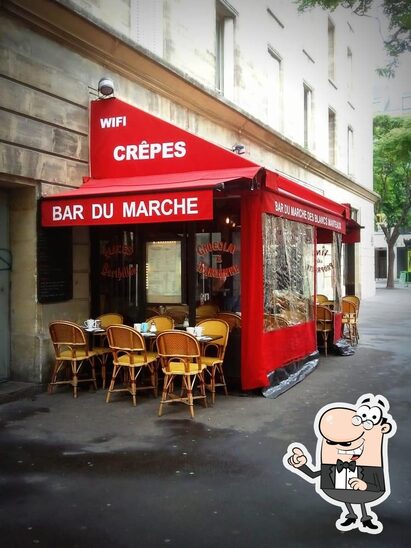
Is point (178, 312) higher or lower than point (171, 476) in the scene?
higher

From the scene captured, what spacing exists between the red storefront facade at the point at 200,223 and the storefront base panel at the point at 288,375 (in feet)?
0.38

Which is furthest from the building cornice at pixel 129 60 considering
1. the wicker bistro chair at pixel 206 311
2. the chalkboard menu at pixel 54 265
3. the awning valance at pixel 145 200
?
the wicker bistro chair at pixel 206 311

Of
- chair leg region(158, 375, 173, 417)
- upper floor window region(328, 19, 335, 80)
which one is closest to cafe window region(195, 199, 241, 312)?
chair leg region(158, 375, 173, 417)

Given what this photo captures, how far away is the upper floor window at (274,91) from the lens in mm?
16984

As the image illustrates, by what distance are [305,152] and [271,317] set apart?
37.8 ft

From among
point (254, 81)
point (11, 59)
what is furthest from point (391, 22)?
point (254, 81)

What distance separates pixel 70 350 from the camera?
801 cm

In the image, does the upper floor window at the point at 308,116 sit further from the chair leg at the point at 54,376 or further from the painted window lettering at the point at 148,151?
the chair leg at the point at 54,376

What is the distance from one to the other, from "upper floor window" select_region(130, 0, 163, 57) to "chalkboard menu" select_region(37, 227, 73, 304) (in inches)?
182

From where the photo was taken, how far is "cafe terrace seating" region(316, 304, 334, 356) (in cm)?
1126

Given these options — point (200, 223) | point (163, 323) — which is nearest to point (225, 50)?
point (200, 223)

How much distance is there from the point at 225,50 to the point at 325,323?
26.6 feet

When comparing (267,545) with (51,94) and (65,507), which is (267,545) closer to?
(65,507)

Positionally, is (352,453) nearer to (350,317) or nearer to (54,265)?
(54,265)
